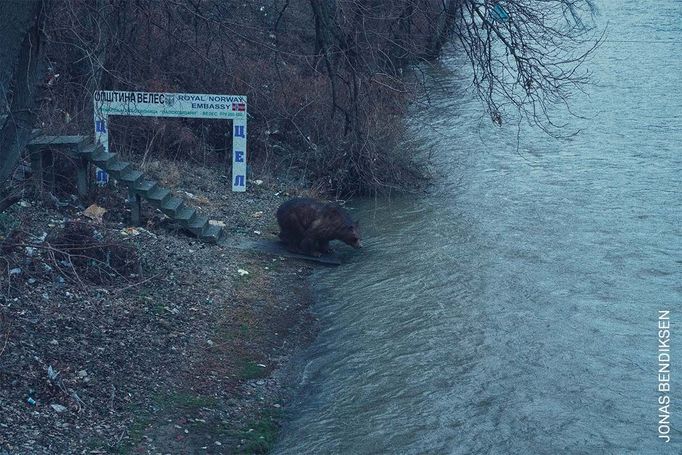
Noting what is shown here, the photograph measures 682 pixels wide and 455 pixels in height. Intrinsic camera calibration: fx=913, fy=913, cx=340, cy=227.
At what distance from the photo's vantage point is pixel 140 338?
934cm

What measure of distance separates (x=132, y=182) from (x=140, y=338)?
4.07 metres

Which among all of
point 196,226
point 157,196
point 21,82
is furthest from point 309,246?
point 21,82

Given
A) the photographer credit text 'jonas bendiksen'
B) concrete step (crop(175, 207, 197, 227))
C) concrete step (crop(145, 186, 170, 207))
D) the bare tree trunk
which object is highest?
the bare tree trunk

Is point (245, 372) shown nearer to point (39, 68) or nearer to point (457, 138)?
point (39, 68)

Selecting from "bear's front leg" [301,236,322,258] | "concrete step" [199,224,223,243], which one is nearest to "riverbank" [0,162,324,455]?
"concrete step" [199,224,223,243]

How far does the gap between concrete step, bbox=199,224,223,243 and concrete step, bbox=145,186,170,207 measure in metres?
0.74

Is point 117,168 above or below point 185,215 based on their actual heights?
above

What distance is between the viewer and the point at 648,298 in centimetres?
1209

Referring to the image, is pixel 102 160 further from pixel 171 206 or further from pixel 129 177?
pixel 171 206

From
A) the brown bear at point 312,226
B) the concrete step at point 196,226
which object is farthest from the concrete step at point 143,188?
the brown bear at point 312,226

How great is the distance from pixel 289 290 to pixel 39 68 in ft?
17.3

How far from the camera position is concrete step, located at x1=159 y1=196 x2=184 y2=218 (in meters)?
13.0

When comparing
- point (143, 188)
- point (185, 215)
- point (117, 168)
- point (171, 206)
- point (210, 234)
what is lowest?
point (210, 234)

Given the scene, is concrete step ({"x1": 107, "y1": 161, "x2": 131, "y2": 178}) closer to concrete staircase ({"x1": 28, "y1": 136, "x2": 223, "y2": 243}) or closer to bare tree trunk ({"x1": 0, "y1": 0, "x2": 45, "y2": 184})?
concrete staircase ({"x1": 28, "y1": 136, "x2": 223, "y2": 243})
